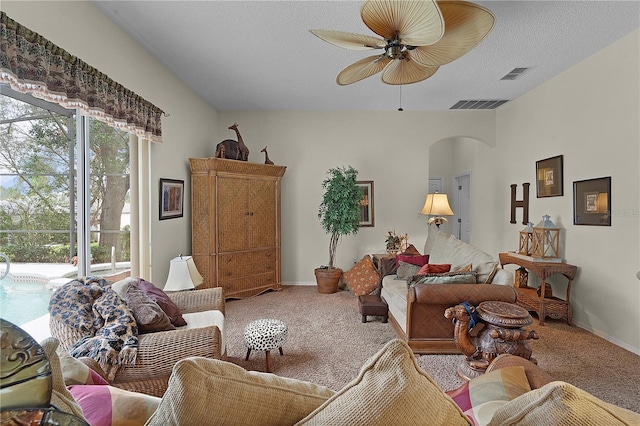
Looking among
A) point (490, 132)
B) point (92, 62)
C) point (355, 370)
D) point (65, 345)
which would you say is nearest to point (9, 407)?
point (65, 345)

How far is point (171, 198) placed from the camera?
156 inches

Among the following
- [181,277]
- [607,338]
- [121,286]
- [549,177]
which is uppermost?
[549,177]

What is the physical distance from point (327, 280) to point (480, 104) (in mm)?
3537

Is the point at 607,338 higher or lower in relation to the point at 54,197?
lower

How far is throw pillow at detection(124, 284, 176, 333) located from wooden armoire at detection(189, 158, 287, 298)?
7.36 feet

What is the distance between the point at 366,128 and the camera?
18.3 feet

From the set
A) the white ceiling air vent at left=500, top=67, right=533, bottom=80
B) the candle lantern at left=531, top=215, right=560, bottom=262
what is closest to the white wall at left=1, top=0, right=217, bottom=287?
the white ceiling air vent at left=500, top=67, right=533, bottom=80

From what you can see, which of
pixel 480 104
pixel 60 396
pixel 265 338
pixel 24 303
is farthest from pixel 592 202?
pixel 24 303

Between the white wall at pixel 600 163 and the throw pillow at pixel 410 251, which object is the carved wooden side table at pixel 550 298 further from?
the throw pillow at pixel 410 251

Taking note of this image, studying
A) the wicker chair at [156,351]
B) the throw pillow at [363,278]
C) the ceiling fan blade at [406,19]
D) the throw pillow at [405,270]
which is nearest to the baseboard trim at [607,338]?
the throw pillow at [405,270]

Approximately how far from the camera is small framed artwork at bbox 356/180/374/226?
5617 mm

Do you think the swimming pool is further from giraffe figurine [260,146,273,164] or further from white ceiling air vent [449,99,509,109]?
white ceiling air vent [449,99,509,109]

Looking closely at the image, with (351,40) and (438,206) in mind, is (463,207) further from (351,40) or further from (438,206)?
(351,40)

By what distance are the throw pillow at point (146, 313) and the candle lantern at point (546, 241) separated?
12.8ft
